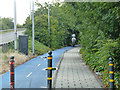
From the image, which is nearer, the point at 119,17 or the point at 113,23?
the point at 119,17

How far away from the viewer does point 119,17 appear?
10.2 m

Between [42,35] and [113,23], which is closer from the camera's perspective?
[113,23]

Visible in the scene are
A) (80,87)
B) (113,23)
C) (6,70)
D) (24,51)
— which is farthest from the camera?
(24,51)

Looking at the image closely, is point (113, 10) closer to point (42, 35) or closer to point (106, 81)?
point (106, 81)

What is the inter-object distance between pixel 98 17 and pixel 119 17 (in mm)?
2683

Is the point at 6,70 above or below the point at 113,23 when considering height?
below

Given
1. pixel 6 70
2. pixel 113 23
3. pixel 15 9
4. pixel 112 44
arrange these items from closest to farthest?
1. pixel 112 44
2. pixel 113 23
3. pixel 6 70
4. pixel 15 9

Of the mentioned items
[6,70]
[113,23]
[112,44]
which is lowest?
[6,70]

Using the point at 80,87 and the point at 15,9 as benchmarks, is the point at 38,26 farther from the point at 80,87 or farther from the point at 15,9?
the point at 80,87

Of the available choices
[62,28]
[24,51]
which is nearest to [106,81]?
[24,51]

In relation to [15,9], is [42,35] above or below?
below

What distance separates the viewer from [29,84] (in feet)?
34.1

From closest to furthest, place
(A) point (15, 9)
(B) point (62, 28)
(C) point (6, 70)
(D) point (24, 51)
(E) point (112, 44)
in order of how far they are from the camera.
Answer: (E) point (112, 44)
(C) point (6, 70)
(A) point (15, 9)
(D) point (24, 51)
(B) point (62, 28)

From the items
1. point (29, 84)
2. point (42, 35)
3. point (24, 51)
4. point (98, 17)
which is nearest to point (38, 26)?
point (42, 35)
